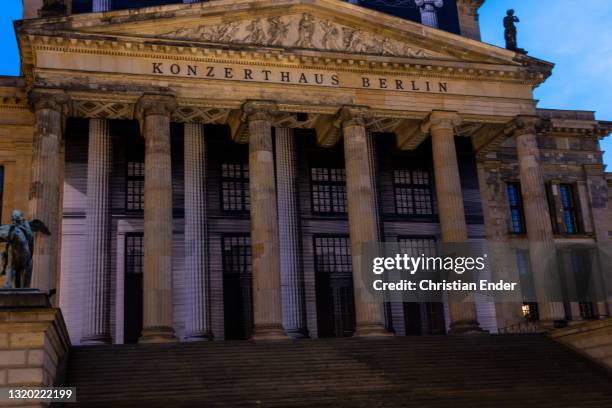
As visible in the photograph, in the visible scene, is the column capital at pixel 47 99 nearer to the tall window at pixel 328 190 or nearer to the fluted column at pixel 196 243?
the fluted column at pixel 196 243

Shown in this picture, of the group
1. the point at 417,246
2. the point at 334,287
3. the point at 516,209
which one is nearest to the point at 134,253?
the point at 334,287

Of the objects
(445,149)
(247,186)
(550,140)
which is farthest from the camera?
(550,140)

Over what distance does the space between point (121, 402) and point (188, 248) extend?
11.2 meters

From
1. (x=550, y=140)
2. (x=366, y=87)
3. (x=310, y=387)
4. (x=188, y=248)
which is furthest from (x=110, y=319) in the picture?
(x=550, y=140)

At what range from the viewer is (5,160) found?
35.2 metres

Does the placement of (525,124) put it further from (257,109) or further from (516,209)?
(257,109)

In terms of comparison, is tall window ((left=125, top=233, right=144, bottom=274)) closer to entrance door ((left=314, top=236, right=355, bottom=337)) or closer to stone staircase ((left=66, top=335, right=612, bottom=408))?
stone staircase ((left=66, top=335, right=612, bottom=408))

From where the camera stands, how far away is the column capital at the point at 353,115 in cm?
3497

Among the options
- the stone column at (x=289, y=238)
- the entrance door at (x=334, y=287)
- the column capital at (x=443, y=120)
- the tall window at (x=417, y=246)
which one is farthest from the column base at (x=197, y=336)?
the column capital at (x=443, y=120)

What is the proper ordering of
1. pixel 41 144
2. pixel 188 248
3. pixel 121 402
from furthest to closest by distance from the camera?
1. pixel 188 248
2. pixel 41 144
3. pixel 121 402

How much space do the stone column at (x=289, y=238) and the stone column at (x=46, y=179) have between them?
1024 cm

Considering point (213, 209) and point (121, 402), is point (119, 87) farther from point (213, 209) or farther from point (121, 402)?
point (121, 402)

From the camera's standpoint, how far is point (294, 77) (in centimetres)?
3491

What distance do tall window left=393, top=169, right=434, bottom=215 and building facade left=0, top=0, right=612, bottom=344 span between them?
0.28ft
